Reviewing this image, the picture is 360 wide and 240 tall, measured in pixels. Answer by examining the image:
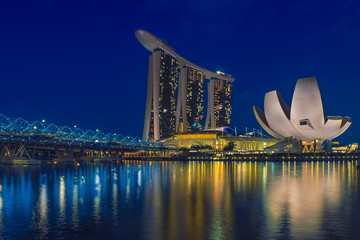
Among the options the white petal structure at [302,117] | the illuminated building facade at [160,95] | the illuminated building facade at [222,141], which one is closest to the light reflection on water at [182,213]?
the white petal structure at [302,117]

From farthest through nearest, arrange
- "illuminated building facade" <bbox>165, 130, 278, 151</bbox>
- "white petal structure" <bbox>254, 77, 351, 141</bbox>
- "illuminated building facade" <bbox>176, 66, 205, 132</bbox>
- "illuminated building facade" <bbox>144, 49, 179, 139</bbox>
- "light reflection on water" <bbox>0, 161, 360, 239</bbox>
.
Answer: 1. "illuminated building facade" <bbox>176, 66, 205, 132</bbox>
2. "illuminated building facade" <bbox>144, 49, 179, 139</bbox>
3. "illuminated building facade" <bbox>165, 130, 278, 151</bbox>
4. "white petal structure" <bbox>254, 77, 351, 141</bbox>
5. "light reflection on water" <bbox>0, 161, 360, 239</bbox>

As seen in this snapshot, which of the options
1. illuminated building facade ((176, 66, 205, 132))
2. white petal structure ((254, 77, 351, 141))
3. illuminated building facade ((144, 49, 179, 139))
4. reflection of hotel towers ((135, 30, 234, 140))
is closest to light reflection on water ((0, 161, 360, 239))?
white petal structure ((254, 77, 351, 141))

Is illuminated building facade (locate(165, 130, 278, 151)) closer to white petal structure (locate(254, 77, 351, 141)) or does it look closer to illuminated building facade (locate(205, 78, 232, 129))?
white petal structure (locate(254, 77, 351, 141))

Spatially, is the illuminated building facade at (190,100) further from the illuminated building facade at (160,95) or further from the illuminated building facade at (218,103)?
the illuminated building facade at (160,95)

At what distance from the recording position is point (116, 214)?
13852mm

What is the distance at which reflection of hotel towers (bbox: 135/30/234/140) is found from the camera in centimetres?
11738

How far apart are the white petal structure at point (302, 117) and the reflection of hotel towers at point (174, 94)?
39134 millimetres

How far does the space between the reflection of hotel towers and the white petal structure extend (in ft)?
128

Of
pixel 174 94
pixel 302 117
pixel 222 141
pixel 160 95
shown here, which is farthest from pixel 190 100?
pixel 302 117

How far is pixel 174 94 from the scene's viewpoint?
12762 cm

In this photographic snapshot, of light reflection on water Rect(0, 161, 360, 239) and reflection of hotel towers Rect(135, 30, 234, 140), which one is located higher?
reflection of hotel towers Rect(135, 30, 234, 140)

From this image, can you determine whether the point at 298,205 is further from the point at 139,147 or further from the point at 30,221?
the point at 139,147

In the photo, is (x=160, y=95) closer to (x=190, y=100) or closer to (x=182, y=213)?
(x=190, y=100)

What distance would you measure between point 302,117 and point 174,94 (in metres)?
54.2
